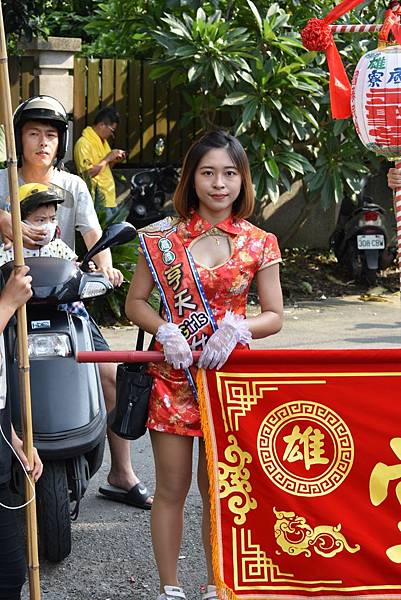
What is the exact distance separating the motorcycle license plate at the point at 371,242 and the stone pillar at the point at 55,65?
3.11 meters

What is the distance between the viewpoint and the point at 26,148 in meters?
4.94

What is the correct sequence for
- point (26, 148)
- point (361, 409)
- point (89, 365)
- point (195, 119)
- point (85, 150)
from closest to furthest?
point (361, 409) → point (89, 365) → point (26, 148) → point (85, 150) → point (195, 119)

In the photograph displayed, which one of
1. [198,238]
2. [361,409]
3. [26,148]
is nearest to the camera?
[361,409]

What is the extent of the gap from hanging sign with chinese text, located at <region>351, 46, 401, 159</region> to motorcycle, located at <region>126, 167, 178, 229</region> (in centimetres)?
620

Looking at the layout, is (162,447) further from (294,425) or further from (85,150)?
(85,150)

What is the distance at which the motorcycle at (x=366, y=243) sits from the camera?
11.3 meters

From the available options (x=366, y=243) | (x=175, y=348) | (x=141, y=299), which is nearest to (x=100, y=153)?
(x=366, y=243)

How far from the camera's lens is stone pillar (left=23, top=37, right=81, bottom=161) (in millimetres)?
11000

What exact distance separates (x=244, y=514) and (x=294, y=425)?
348 millimetres

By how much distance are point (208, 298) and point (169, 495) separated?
0.71 metres

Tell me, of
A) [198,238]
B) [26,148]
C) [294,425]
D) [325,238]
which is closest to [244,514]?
[294,425]

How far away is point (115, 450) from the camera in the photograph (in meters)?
5.23

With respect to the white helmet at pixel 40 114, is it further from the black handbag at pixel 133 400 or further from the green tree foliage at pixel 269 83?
the green tree foliage at pixel 269 83

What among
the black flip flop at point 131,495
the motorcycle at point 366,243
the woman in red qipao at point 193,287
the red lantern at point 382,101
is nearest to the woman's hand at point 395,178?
the red lantern at point 382,101
